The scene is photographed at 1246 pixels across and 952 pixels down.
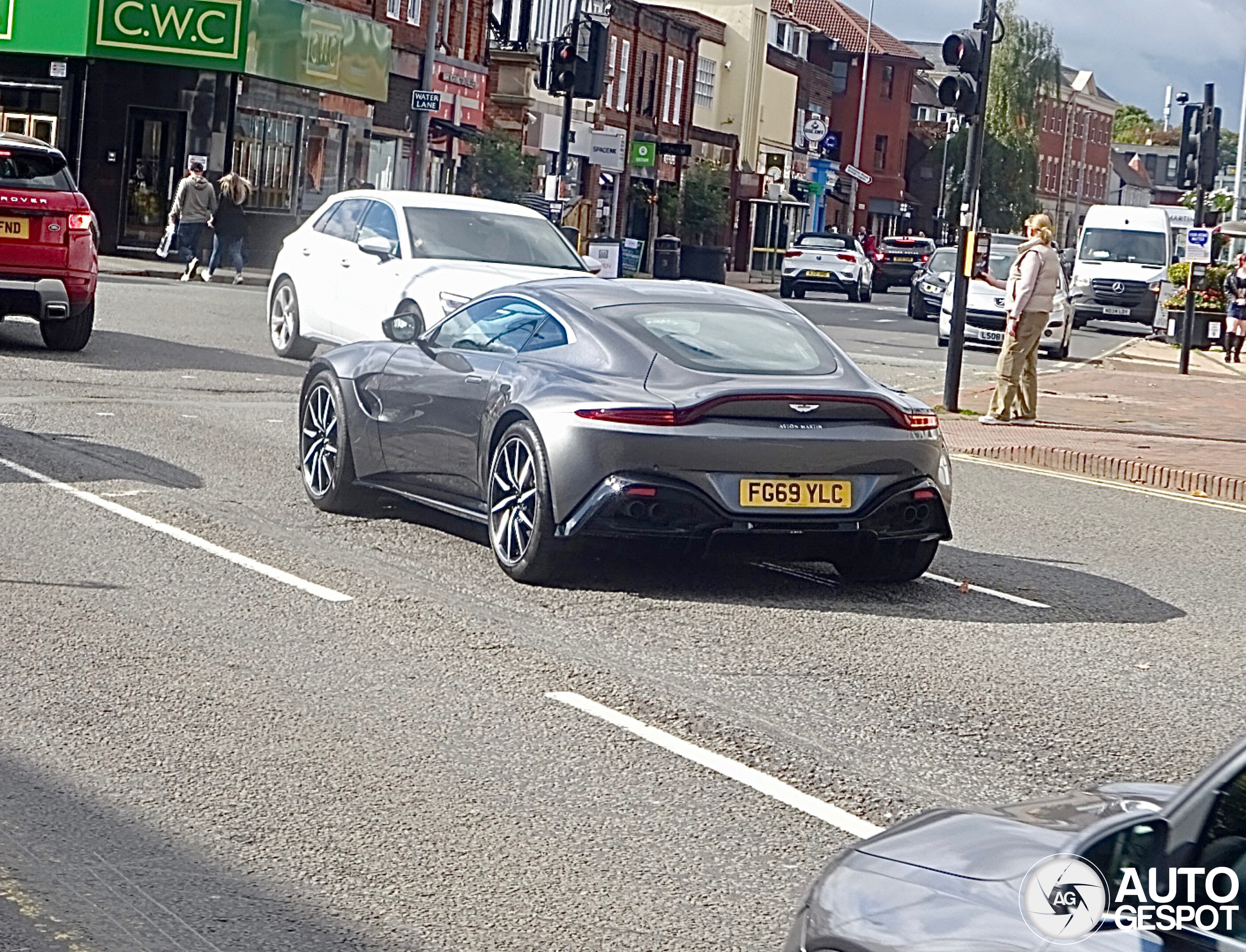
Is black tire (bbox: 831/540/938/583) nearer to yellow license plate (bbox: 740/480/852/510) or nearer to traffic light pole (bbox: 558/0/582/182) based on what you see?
yellow license plate (bbox: 740/480/852/510)

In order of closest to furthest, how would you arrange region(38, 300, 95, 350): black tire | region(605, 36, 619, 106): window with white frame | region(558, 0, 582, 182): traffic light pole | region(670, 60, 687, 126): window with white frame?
region(38, 300, 95, 350): black tire
region(558, 0, 582, 182): traffic light pole
region(605, 36, 619, 106): window with white frame
region(670, 60, 687, 126): window with white frame

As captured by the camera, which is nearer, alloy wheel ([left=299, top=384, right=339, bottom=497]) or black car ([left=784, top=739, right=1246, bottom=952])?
black car ([left=784, top=739, right=1246, bottom=952])

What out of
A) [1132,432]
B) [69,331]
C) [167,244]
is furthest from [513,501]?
[167,244]

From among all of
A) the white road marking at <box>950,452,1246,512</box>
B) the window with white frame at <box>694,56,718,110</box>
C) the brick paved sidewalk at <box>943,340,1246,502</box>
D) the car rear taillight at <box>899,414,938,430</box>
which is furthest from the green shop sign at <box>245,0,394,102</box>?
the window with white frame at <box>694,56,718,110</box>

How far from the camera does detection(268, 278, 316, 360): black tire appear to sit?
19344mm

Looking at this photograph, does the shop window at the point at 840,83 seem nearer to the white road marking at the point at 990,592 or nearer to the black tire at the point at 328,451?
the black tire at the point at 328,451

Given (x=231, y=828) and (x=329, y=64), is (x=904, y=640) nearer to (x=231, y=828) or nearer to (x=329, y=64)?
(x=231, y=828)

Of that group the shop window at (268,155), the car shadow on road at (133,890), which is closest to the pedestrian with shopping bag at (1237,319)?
the shop window at (268,155)

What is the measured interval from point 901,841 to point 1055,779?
10.1ft

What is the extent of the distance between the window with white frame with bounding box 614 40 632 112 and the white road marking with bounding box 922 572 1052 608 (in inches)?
2291

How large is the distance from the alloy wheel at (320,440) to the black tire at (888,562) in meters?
2.62

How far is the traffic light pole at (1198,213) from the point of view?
88.1 ft

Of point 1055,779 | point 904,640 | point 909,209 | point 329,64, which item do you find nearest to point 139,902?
point 1055,779

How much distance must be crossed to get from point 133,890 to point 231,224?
27.2m
